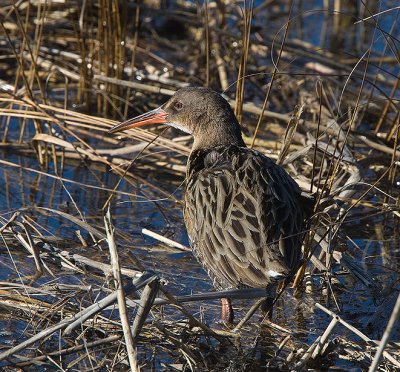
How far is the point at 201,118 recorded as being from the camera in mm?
5016

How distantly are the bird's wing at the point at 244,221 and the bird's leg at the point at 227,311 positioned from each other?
10 centimetres

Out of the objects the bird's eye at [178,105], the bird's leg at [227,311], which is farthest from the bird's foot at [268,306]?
the bird's eye at [178,105]

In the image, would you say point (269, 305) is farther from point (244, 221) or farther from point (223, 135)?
point (223, 135)

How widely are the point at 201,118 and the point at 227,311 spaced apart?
3.99ft

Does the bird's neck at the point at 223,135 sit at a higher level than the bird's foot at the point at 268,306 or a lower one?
higher

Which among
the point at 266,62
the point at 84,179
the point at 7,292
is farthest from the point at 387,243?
the point at 266,62

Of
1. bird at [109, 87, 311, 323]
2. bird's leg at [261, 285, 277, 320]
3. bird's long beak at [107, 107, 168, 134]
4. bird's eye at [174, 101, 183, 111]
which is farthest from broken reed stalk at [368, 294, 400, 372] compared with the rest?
bird's long beak at [107, 107, 168, 134]

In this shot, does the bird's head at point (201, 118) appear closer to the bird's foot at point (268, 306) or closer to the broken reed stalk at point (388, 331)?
the bird's foot at point (268, 306)

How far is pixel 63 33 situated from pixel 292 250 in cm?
443

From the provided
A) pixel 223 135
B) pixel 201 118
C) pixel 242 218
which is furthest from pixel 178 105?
pixel 242 218

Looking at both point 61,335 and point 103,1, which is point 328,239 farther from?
point 103,1

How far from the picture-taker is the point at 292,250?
4035 mm

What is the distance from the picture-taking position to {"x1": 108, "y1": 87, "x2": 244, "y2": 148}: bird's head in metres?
4.92

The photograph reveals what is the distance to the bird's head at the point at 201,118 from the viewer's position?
492 cm
